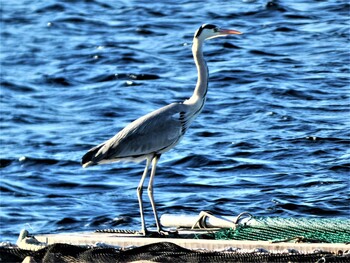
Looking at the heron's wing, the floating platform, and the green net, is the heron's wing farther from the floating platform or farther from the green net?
the green net

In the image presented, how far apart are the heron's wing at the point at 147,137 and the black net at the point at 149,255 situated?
1.87 m

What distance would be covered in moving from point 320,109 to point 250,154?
2.73 m

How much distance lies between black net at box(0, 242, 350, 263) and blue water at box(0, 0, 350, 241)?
5.39 m

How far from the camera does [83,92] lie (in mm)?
24297

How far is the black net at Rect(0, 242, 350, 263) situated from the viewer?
8.48m

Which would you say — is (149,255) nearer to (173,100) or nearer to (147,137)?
(147,137)

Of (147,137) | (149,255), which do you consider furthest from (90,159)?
(149,255)

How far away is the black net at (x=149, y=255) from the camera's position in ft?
27.8

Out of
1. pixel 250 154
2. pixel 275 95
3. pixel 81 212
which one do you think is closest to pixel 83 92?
pixel 275 95

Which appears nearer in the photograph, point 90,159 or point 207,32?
point 90,159

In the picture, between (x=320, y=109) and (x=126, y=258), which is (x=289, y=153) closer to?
(x=320, y=109)

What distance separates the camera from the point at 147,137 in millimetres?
11039

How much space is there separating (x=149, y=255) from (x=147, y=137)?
234 centimetres

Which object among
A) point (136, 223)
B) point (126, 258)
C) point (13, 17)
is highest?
point (126, 258)
